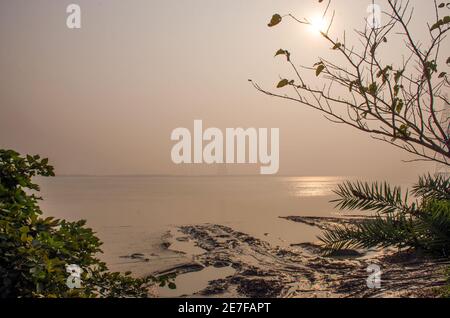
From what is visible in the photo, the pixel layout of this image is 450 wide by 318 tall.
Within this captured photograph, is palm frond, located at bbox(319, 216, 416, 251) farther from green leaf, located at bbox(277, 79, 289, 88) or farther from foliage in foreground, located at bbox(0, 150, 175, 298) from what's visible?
foliage in foreground, located at bbox(0, 150, 175, 298)

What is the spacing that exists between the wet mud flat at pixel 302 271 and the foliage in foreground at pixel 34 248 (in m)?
7.86

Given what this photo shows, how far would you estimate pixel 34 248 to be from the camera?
6.66ft

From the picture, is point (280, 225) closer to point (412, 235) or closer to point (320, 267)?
point (320, 267)

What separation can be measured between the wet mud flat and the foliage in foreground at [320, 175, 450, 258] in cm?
644

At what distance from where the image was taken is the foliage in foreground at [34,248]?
191 centimetres

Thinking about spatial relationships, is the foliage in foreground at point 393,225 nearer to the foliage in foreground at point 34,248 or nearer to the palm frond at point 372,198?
the palm frond at point 372,198

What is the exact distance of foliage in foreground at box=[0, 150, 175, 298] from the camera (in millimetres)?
1911

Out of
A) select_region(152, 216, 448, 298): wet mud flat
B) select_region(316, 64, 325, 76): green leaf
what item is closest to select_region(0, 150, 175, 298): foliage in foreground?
select_region(316, 64, 325, 76): green leaf

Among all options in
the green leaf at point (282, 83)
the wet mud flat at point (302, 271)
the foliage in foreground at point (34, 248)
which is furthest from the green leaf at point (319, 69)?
the wet mud flat at point (302, 271)

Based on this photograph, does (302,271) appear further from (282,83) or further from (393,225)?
(282,83)

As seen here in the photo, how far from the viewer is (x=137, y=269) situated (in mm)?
14859

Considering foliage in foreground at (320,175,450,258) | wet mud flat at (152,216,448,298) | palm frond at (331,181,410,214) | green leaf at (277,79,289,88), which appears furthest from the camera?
wet mud flat at (152,216,448,298)
